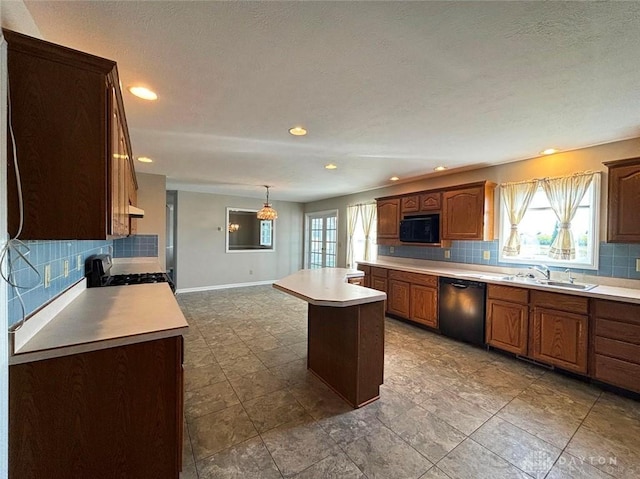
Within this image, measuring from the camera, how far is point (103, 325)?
1.48 m

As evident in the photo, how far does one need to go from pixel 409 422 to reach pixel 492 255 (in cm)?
273

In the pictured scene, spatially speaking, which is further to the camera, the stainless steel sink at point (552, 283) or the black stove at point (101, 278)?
the stainless steel sink at point (552, 283)

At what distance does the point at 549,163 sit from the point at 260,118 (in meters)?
3.38

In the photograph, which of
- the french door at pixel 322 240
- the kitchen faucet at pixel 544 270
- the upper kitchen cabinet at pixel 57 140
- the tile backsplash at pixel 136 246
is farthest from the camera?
the french door at pixel 322 240

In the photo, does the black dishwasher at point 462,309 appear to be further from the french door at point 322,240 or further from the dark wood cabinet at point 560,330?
the french door at point 322,240

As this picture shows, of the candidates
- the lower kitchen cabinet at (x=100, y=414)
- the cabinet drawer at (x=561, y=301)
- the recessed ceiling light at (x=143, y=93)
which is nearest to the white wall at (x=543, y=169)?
the cabinet drawer at (x=561, y=301)

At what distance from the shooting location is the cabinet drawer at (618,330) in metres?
2.37

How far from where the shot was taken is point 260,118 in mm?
2359

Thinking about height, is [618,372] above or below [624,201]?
below

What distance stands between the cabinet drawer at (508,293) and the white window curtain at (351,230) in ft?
10.5

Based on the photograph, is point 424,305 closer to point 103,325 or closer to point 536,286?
point 536,286

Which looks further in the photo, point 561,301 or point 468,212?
point 468,212

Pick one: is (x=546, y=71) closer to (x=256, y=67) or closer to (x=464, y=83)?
(x=464, y=83)

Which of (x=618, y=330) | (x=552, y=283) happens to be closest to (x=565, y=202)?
(x=552, y=283)
